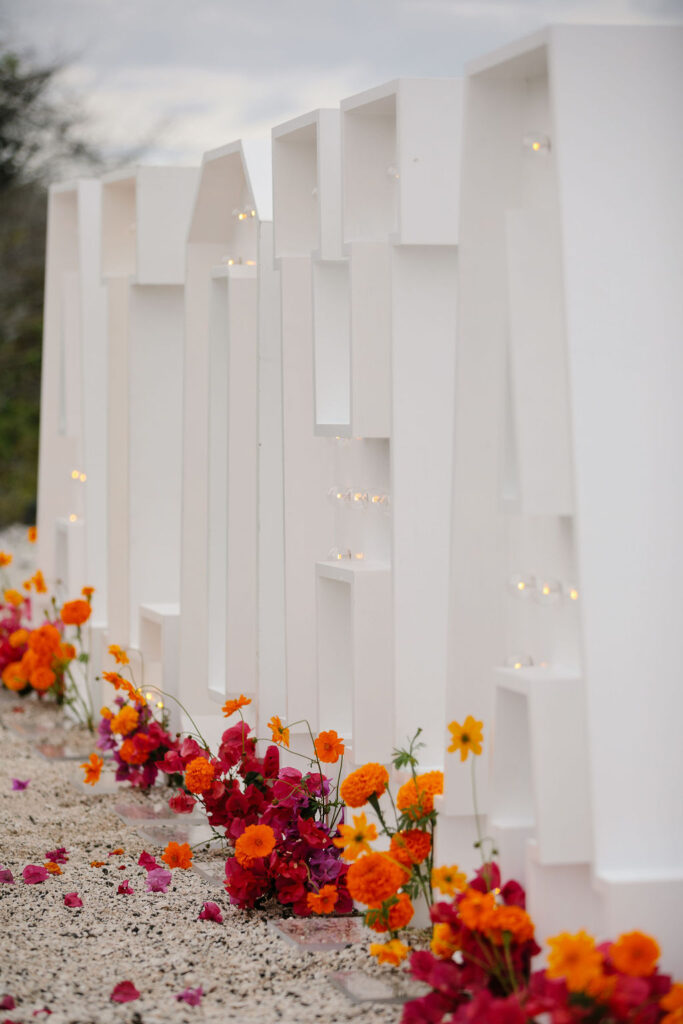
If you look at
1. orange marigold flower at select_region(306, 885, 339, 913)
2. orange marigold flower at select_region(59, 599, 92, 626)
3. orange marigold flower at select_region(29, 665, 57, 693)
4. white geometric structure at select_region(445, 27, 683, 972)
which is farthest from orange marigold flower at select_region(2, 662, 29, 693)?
white geometric structure at select_region(445, 27, 683, 972)

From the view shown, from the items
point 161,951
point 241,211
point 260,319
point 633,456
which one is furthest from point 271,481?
point 633,456

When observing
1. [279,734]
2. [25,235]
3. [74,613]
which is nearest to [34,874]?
[279,734]

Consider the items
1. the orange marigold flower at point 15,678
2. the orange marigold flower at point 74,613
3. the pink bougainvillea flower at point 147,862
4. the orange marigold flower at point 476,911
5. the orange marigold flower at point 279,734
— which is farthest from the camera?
the orange marigold flower at point 15,678

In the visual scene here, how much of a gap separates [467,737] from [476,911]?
39 centimetres

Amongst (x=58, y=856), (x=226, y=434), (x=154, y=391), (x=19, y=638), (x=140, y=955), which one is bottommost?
(x=140, y=955)

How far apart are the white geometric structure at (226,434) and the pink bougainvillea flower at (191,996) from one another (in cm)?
147

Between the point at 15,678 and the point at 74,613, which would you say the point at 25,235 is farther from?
the point at 74,613

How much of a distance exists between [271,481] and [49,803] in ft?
4.79

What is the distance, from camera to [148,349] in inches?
225

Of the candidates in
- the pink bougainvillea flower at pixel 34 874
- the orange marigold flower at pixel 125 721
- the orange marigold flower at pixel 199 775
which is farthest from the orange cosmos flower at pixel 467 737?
the orange marigold flower at pixel 125 721

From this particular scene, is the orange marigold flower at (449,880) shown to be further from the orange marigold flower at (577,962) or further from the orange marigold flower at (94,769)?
the orange marigold flower at (94,769)

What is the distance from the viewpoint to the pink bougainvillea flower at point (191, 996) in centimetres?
285

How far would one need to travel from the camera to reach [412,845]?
3186 millimetres

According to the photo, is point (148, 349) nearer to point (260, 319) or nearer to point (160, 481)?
point (160, 481)
